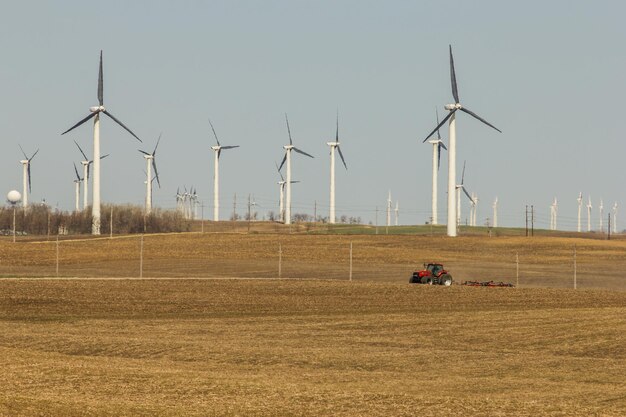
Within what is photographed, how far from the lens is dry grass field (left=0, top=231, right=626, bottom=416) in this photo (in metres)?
26.7

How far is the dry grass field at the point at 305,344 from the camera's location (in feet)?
87.6

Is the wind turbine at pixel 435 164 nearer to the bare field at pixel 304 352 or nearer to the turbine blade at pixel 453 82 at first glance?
the turbine blade at pixel 453 82

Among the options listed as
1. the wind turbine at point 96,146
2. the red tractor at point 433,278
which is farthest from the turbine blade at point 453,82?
the red tractor at point 433,278

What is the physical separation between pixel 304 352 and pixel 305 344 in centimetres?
316

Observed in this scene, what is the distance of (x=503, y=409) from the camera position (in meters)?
25.9

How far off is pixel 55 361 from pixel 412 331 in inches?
725

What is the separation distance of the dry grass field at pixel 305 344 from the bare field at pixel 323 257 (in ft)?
3.12

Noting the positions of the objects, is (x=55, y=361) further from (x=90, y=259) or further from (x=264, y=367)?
(x=90, y=259)

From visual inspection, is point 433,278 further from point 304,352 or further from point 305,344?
point 304,352

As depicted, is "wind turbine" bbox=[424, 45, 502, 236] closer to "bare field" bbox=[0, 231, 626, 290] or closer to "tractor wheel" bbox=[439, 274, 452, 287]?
"bare field" bbox=[0, 231, 626, 290]

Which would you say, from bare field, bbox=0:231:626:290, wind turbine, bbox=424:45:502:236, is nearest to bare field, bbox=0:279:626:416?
bare field, bbox=0:231:626:290

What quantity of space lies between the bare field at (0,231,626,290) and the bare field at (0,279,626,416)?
20.7m

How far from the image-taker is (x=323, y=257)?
357 ft

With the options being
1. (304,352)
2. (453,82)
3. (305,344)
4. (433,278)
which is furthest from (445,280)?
(453,82)
